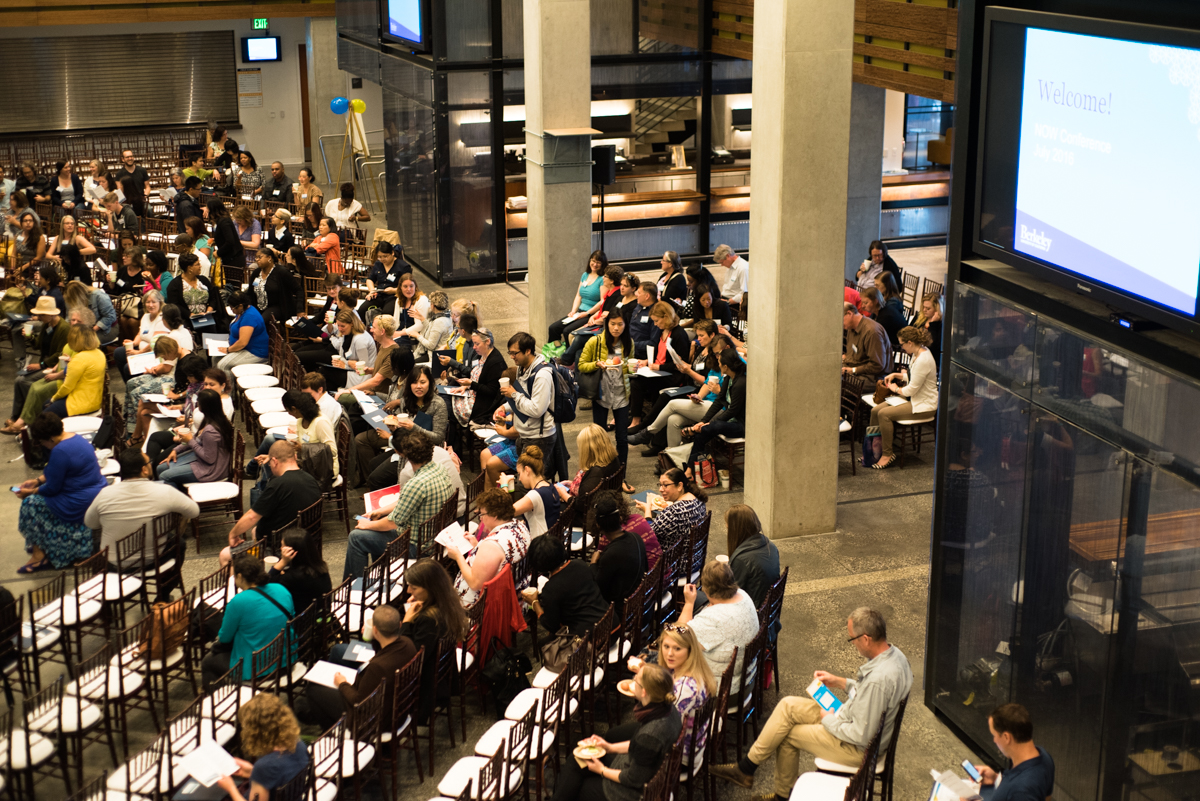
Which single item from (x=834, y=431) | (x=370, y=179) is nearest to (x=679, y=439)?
(x=834, y=431)

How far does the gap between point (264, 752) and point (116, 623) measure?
333 centimetres

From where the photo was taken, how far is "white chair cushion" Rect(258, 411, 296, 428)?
A: 31.1 ft

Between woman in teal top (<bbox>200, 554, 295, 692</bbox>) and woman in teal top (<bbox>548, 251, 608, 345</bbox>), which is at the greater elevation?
woman in teal top (<bbox>548, 251, 608, 345</bbox>)

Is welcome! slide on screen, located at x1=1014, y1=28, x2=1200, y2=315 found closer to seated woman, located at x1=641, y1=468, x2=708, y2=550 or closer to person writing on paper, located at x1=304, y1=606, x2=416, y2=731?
seated woman, located at x1=641, y1=468, x2=708, y2=550

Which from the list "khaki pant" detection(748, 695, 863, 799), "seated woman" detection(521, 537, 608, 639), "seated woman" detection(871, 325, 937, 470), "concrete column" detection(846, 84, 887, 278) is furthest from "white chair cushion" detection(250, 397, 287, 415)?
"concrete column" detection(846, 84, 887, 278)

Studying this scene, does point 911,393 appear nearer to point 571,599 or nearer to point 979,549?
point 979,549

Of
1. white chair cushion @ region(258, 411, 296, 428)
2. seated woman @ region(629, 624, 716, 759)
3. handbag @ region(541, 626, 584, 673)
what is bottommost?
handbag @ region(541, 626, 584, 673)

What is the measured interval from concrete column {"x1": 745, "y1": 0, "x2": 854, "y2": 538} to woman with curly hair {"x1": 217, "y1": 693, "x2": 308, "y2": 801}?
4.63 m

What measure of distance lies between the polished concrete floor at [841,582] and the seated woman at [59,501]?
0.82 ft

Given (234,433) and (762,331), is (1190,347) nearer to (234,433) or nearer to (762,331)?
(762,331)

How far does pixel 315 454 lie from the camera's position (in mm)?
8828

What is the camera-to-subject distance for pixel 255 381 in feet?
35.0

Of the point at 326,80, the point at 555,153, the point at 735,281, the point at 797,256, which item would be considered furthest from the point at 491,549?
the point at 326,80

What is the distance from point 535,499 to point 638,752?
258cm
